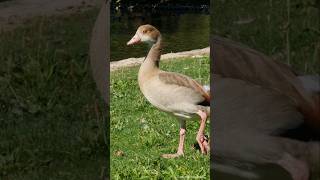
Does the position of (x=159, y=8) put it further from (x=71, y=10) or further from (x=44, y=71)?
(x=44, y=71)

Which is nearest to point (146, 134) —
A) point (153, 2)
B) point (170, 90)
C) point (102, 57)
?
point (170, 90)

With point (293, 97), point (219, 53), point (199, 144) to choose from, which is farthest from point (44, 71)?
point (293, 97)

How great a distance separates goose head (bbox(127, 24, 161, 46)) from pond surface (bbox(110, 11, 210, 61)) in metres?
0.11

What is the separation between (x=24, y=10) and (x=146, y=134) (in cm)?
131

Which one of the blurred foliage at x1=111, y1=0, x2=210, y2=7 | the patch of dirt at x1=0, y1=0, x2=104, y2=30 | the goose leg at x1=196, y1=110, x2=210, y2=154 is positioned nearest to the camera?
the goose leg at x1=196, y1=110, x2=210, y2=154

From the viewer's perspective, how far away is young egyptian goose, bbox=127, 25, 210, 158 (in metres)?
3.53

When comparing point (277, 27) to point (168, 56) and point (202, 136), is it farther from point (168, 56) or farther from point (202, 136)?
point (168, 56)

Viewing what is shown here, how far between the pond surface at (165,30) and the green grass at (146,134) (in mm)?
99

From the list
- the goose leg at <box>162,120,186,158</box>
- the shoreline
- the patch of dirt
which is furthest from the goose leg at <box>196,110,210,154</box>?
the patch of dirt

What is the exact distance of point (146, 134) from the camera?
150 inches

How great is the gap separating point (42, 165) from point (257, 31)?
1641 mm

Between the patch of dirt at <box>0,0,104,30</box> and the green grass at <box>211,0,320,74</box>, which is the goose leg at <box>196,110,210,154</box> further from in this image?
the patch of dirt at <box>0,0,104,30</box>

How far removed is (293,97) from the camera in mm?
3033

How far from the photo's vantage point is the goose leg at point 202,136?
11.5 ft
